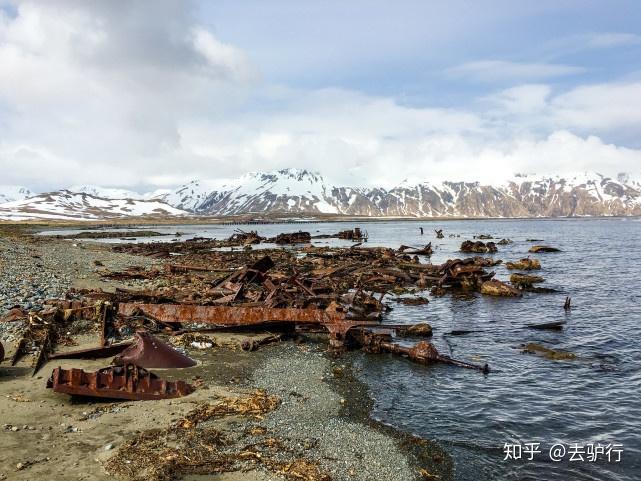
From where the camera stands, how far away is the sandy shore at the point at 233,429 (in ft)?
21.4

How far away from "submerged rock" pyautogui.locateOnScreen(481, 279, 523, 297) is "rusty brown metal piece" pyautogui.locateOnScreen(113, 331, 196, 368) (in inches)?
725

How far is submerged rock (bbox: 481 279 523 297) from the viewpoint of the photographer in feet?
80.1

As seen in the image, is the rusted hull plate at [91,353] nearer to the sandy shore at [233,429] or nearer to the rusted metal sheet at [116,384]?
the sandy shore at [233,429]

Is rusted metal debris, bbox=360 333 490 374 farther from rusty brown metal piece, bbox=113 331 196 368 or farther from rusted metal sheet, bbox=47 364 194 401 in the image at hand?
rusted metal sheet, bbox=47 364 194 401

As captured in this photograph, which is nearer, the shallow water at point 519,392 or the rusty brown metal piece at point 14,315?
the shallow water at point 519,392

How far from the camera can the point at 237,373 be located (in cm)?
1109

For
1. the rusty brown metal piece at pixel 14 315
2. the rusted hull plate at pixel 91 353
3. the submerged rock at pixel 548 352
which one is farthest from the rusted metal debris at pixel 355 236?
the rusted hull plate at pixel 91 353

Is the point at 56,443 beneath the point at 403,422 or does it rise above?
above

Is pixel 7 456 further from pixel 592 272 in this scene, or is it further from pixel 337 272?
pixel 592 272

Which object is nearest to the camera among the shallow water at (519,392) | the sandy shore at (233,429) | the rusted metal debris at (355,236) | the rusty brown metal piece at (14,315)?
the sandy shore at (233,429)

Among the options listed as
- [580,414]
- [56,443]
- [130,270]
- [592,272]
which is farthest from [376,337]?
[592,272]

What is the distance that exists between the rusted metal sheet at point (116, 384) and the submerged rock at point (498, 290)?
1960 centimetres

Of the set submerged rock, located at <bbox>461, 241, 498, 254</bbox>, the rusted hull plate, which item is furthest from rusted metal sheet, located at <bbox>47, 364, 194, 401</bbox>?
submerged rock, located at <bbox>461, 241, 498, 254</bbox>

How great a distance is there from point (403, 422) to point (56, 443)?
604 centimetres
